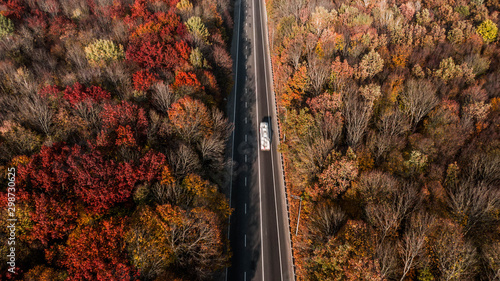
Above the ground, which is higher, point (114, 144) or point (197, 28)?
point (197, 28)

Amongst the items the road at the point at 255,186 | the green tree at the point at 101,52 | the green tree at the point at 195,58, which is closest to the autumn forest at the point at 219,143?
the green tree at the point at 195,58

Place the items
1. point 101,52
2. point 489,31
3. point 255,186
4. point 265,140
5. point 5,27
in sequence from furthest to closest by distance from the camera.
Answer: point 489,31
point 5,27
point 101,52
point 265,140
point 255,186

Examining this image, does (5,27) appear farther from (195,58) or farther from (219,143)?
(219,143)

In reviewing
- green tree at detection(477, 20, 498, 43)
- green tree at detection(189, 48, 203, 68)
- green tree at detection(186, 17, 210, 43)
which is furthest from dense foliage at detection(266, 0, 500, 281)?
green tree at detection(186, 17, 210, 43)

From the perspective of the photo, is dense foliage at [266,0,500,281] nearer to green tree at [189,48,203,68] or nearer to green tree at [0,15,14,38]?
green tree at [189,48,203,68]

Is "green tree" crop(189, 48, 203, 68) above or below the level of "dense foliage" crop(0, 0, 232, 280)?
above

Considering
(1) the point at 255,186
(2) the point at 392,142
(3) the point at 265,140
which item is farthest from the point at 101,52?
(2) the point at 392,142

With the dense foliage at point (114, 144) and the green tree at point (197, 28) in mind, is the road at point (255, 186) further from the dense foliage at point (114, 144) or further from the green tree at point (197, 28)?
the green tree at point (197, 28)
